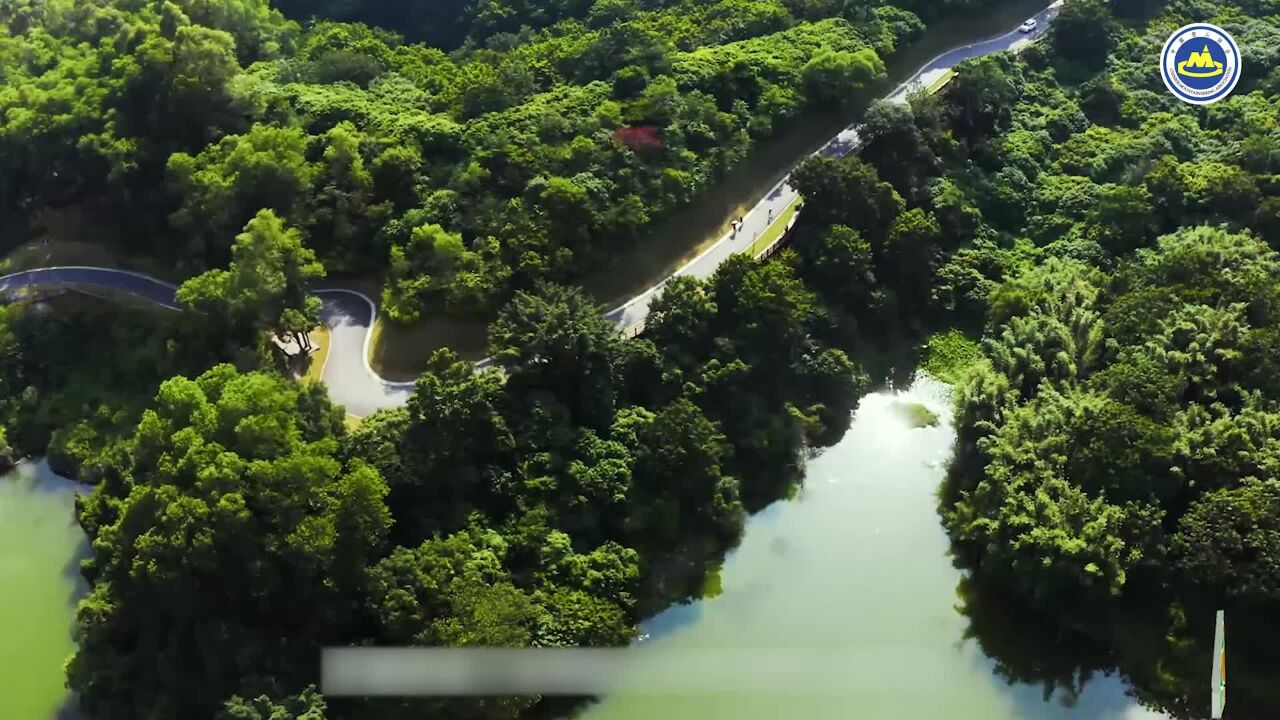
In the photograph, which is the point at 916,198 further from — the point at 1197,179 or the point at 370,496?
the point at 370,496

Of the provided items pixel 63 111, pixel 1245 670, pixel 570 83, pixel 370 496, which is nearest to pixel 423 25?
pixel 570 83

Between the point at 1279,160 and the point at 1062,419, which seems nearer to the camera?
the point at 1062,419

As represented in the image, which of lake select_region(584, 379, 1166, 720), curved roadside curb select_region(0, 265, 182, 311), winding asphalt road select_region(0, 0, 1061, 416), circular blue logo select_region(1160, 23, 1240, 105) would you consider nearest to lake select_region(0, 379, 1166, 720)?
lake select_region(584, 379, 1166, 720)

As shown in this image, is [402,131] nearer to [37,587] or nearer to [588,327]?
[588,327]

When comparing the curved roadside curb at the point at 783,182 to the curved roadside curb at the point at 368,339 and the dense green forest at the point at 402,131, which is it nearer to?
the dense green forest at the point at 402,131

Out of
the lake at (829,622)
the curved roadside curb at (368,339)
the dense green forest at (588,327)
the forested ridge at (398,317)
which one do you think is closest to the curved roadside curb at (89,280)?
the forested ridge at (398,317)

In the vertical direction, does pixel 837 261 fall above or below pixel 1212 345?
above
